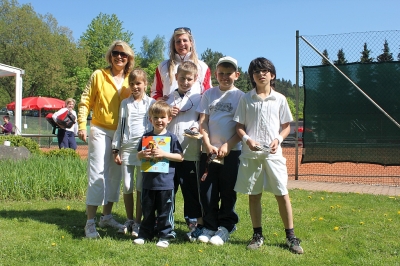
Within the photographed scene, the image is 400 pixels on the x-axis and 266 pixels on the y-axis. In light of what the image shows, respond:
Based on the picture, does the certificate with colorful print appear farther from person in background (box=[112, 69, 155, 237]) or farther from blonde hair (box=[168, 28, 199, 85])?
blonde hair (box=[168, 28, 199, 85])

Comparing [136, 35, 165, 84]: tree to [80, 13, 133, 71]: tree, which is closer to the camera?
[80, 13, 133, 71]: tree

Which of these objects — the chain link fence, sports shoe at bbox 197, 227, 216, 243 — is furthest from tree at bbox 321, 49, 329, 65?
sports shoe at bbox 197, 227, 216, 243

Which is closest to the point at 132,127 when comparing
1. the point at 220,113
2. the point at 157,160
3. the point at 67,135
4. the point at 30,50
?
the point at 157,160

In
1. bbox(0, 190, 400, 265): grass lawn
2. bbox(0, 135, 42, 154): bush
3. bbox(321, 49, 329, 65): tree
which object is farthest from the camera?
bbox(0, 135, 42, 154): bush

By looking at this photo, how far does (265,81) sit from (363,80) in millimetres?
4635

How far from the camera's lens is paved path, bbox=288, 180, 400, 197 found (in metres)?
7.33

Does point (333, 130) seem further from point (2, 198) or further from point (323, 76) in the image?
point (2, 198)

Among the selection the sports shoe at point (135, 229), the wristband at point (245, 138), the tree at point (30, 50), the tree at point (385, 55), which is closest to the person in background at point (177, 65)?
the wristband at point (245, 138)

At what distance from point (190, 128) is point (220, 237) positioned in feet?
3.53

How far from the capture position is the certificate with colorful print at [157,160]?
3.89 metres

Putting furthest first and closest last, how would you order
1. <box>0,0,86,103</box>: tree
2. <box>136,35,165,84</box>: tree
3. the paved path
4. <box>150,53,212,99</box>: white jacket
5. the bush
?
<box>136,35,165,84</box>: tree
<box>0,0,86,103</box>: tree
the bush
the paved path
<box>150,53,212,99</box>: white jacket

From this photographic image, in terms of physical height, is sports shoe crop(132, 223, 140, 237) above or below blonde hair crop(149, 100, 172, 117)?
below

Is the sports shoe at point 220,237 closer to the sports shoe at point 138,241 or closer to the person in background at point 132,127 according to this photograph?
the sports shoe at point 138,241

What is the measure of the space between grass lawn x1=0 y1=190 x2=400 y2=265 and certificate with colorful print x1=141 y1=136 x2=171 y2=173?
69cm
